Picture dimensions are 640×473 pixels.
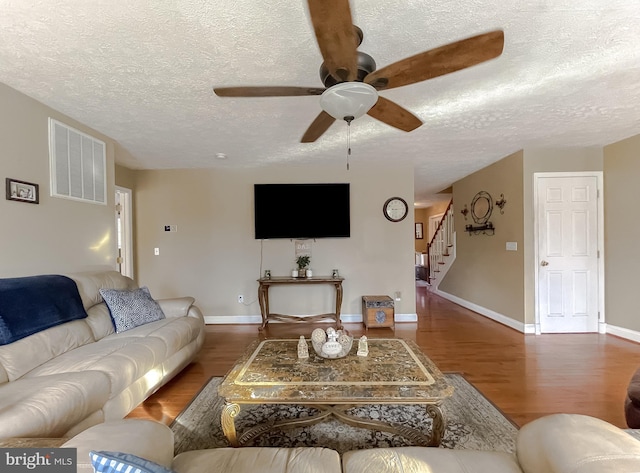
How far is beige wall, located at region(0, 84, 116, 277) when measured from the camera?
2.10m

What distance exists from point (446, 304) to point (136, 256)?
5.42m

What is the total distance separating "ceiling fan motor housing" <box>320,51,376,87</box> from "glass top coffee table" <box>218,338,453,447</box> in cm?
158

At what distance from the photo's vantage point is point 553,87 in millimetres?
2115

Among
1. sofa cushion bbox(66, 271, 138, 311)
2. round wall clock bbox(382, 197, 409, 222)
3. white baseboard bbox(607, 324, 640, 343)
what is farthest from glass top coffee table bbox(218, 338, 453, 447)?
white baseboard bbox(607, 324, 640, 343)

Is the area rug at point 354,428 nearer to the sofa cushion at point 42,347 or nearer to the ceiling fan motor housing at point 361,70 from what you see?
the sofa cushion at point 42,347

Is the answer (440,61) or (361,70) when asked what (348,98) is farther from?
(440,61)

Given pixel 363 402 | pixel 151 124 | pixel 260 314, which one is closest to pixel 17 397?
pixel 363 402

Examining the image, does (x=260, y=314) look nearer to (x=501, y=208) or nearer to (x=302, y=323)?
(x=302, y=323)

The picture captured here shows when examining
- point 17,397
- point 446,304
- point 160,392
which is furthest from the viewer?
point 446,304

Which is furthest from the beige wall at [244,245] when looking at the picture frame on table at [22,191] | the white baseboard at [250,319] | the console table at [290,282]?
the picture frame on table at [22,191]

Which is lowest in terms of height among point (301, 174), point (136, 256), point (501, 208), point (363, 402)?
point (363, 402)

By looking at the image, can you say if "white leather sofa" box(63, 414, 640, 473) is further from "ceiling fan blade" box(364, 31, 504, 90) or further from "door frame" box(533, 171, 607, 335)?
"door frame" box(533, 171, 607, 335)

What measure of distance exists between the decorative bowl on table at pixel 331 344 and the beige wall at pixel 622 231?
3.70 meters

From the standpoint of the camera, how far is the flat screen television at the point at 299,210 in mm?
4199
